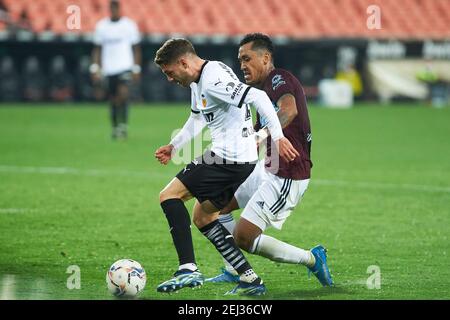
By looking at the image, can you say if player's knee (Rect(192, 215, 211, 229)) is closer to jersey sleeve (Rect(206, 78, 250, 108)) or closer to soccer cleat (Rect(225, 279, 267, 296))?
soccer cleat (Rect(225, 279, 267, 296))

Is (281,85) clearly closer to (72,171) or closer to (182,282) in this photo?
(182,282)

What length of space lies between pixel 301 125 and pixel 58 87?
22519 millimetres

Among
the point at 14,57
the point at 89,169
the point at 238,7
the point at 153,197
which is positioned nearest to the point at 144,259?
the point at 153,197

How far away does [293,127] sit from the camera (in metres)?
7.18

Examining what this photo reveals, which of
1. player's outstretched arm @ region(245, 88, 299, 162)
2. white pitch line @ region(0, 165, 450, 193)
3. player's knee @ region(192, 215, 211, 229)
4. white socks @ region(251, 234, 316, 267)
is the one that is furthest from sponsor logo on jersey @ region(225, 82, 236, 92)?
white pitch line @ region(0, 165, 450, 193)

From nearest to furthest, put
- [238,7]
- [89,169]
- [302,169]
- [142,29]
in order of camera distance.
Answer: [302,169], [89,169], [142,29], [238,7]

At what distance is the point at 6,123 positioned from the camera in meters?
21.8

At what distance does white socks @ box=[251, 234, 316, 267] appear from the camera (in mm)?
7062

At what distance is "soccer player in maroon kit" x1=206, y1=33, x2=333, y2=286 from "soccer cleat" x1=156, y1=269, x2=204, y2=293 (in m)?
0.43

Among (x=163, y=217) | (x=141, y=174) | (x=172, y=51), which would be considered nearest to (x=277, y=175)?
(x=172, y=51)

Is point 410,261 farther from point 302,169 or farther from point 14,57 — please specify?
point 14,57

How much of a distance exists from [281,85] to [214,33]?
2472cm

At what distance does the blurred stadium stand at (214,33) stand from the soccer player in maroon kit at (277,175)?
2140cm

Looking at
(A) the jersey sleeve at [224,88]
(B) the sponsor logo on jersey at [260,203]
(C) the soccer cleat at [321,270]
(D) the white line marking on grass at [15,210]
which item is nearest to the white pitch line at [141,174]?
(D) the white line marking on grass at [15,210]
